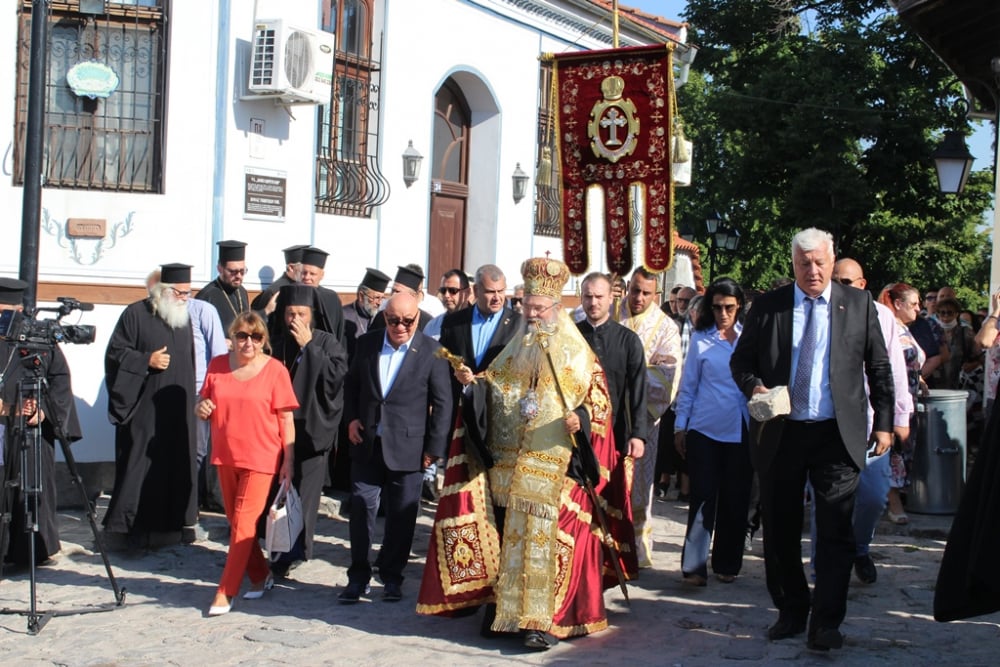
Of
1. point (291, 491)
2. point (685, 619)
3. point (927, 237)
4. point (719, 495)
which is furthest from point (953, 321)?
point (927, 237)

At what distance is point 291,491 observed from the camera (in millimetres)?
7418

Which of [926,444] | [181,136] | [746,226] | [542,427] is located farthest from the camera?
[746,226]

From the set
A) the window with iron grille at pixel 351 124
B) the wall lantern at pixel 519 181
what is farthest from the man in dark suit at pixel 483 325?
the wall lantern at pixel 519 181

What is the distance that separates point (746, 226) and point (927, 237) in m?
11.8

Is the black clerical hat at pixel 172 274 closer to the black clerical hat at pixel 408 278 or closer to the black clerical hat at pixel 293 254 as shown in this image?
the black clerical hat at pixel 408 278

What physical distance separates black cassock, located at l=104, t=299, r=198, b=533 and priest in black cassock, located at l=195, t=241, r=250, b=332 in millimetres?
1472

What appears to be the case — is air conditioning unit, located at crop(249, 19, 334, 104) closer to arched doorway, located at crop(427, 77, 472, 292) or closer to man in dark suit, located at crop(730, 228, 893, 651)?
arched doorway, located at crop(427, 77, 472, 292)

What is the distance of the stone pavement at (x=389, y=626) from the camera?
20.2ft

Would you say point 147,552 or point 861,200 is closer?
point 147,552

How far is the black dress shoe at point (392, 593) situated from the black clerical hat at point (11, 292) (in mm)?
2943

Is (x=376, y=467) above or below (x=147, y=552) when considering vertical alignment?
above

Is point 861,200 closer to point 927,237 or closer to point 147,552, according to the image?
point 927,237

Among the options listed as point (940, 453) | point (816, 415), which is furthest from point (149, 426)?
point (940, 453)

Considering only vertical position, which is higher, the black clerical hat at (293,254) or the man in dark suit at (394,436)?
the black clerical hat at (293,254)
